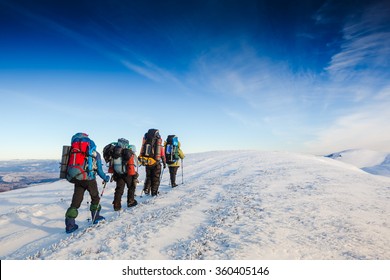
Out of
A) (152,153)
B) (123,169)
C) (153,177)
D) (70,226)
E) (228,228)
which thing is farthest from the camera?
(153,177)

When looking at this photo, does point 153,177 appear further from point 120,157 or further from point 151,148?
point 120,157

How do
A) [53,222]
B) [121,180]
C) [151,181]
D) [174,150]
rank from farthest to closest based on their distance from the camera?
[174,150] < [151,181] < [121,180] < [53,222]

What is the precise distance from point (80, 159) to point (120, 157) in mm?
1973

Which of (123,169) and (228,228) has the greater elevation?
(123,169)

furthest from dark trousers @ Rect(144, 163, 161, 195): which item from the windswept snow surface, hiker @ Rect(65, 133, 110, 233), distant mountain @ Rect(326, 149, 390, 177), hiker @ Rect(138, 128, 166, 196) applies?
distant mountain @ Rect(326, 149, 390, 177)

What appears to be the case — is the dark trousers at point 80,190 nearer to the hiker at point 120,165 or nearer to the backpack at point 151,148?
the hiker at point 120,165

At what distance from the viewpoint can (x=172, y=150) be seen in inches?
520

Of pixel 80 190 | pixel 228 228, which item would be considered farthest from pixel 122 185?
pixel 228 228

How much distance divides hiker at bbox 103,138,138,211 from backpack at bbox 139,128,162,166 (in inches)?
48.8

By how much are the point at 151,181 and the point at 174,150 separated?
2.47 metres
